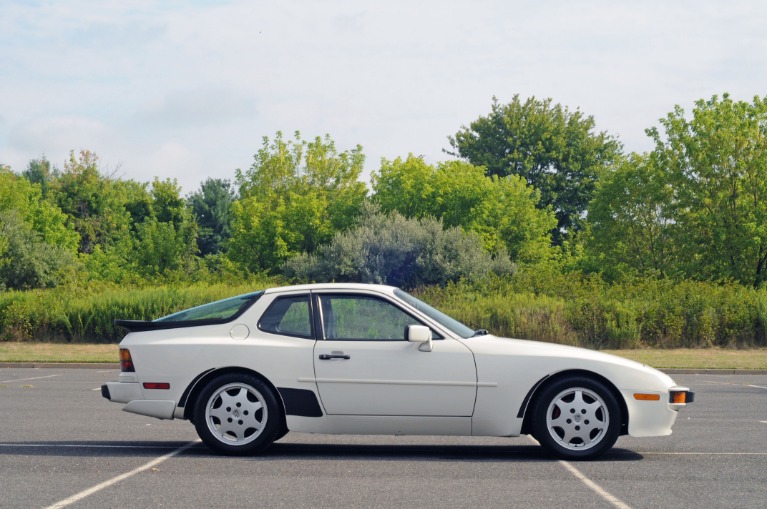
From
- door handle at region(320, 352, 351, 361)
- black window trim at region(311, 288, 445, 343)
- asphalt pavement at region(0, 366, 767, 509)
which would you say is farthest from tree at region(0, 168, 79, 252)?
door handle at region(320, 352, 351, 361)

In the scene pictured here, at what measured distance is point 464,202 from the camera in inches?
2500

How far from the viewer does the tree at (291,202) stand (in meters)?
62.9

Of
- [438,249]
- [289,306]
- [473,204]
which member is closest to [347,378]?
[289,306]

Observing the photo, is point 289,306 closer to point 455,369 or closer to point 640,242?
point 455,369

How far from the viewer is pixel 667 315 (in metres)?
33.3

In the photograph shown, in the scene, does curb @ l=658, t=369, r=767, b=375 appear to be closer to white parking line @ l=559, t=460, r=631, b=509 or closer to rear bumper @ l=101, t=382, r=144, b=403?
white parking line @ l=559, t=460, r=631, b=509

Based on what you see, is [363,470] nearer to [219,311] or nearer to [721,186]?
[219,311]

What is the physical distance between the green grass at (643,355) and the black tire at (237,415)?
17.7 metres

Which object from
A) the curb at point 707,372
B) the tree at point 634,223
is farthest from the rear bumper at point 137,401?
the tree at point 634,223

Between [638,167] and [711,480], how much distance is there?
44151 millimetres

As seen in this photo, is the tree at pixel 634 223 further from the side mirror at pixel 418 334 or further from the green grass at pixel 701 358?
the side mirror at pixel 418 334

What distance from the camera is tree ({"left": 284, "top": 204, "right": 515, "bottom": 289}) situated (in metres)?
46.8

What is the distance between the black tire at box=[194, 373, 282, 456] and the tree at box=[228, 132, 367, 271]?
51.2 meters

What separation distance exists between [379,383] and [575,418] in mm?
1731
